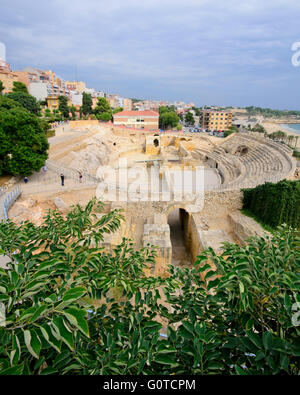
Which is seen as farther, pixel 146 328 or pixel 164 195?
pixel 164 195

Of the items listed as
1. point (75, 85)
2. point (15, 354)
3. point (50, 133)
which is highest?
point (75, 85)

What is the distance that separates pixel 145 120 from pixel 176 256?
149 feet

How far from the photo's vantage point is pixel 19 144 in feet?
42.9

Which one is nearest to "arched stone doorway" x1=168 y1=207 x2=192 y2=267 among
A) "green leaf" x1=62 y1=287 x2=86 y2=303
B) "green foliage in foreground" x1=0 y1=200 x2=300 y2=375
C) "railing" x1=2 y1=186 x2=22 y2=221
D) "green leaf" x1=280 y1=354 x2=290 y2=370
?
"railing" x1=2 y1=186 x2=22 y2=221

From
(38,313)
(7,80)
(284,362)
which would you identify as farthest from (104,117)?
(284,362)

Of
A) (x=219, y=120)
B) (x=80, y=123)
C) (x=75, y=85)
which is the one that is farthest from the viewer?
(x=75, y=85)

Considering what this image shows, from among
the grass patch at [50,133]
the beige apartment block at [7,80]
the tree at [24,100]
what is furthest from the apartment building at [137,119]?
the grass patch at [50,133]

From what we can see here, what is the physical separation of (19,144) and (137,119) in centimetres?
4228

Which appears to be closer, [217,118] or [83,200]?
[83,200]

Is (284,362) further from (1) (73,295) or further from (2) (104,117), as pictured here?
(2) (104,117)

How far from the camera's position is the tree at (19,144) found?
1284 cm
